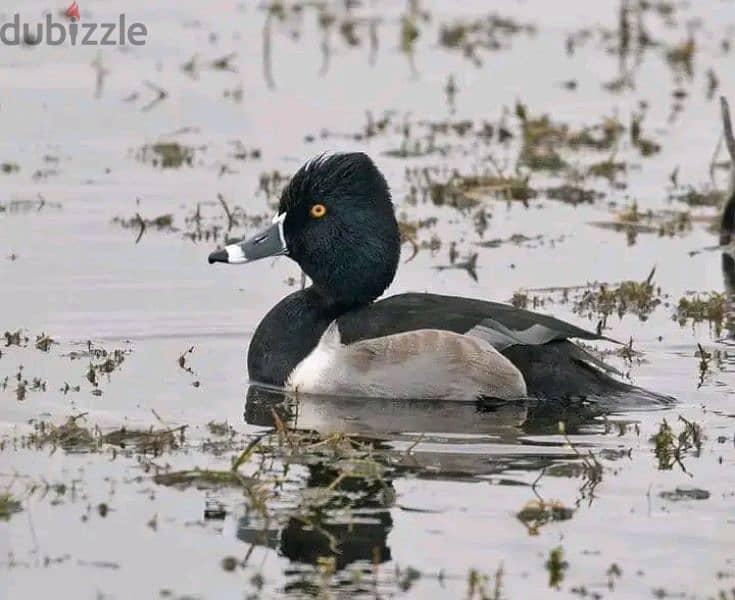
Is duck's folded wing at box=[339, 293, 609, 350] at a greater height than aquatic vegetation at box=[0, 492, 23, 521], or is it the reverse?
duck's folded wing at box=[339, 293, 609, 350]

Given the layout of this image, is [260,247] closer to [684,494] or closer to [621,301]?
[621,301]

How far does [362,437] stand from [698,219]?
235 inches

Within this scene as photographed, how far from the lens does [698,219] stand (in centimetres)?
1548

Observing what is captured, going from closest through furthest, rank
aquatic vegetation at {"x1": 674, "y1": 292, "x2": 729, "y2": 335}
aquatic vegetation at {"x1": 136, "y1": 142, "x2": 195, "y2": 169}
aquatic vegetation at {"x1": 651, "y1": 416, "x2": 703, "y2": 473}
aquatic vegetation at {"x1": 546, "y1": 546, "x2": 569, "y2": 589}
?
aquatic vegetation at {"x1": 546, "y1": 546, "x2": 569, "y2": 589} < aquatic vegetation at {"x1": 651, "y1": 416, "x2": 703, "y2": 473} < aquatic vegetation at {"x1": 674, "y1": 292, "x2": 729, "y2": 335} < aquatic vegetation at {"x1": 136, "y1": 142, "x2": 195, "y2": 169}

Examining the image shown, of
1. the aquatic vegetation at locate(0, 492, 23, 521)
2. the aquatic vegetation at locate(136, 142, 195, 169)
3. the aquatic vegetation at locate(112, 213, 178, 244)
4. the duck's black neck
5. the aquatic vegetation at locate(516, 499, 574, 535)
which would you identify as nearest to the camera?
the aquatic vegetation at locate(0, 492, 23, 521)

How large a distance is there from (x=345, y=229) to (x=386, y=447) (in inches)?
80.3

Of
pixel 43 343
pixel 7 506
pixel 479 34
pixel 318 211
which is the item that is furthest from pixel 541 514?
pixel 479 34

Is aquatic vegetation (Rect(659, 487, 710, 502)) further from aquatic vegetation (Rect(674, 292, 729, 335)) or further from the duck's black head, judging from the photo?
aquatic vegetation (Rect(674, 292, 729, 335))

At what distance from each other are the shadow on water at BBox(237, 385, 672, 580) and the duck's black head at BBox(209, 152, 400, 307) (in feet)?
2.62

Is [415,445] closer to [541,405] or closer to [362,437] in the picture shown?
[362,437]

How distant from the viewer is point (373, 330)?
11008mm

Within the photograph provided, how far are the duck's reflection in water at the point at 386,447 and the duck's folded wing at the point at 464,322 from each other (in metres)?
0.36

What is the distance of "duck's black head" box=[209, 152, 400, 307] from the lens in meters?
11.7

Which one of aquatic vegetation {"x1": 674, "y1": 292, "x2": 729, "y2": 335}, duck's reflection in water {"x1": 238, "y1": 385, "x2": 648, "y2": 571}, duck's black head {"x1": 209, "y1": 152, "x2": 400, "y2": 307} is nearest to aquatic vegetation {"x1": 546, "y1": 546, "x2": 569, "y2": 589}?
duck's reflection in water {"x1": 238, "y1": 385, "x2": 648, "y2": 571}
